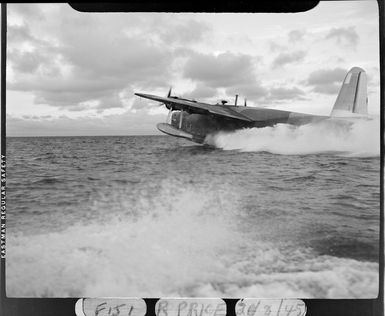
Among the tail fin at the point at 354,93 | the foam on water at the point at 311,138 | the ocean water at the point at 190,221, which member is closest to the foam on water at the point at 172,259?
the ocean water at the point at 190,221

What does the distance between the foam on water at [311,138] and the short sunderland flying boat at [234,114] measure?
0.02 m

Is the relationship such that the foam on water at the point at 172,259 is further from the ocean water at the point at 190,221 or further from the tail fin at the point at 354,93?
the tail fin at the point at 354,93

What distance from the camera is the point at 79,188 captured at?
1.43 meters

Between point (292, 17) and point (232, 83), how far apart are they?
294 millimetres

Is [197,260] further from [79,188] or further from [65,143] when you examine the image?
[65,143]

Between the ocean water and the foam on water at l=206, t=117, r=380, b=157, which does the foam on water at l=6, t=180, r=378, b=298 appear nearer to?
the ocean water

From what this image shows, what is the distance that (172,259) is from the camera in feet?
4.66

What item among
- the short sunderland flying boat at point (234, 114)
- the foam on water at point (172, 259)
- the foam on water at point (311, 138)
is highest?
the short sunderland flying boat at point (234, 114)

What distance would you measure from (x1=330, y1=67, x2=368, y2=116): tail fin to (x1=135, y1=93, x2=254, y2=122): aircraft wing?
1.06ft

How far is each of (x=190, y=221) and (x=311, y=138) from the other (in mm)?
508

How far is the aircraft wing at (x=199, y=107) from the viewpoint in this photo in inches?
57.2

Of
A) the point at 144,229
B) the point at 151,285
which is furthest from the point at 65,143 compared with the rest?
the point at 151,285
